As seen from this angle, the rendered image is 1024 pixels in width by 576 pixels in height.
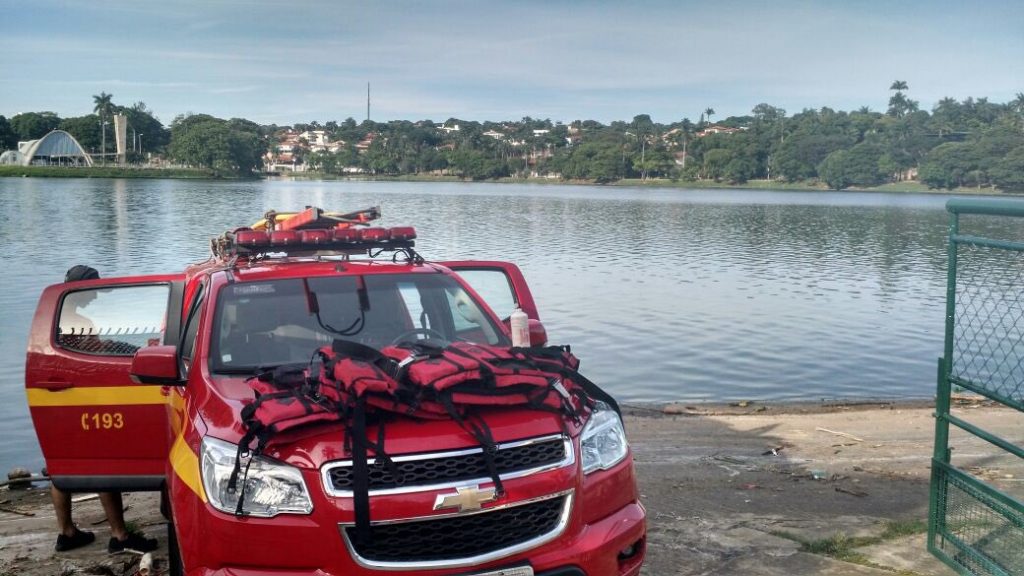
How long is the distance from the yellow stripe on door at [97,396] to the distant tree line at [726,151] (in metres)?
115

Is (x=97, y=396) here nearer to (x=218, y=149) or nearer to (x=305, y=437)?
(x=305, y=437)

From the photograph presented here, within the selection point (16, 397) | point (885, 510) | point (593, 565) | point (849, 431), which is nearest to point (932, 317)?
point (849, 431)

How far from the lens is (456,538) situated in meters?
3.90

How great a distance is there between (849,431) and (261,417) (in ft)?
25.7

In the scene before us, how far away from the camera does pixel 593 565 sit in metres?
4.15

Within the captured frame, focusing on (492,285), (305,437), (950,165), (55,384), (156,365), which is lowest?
(55,384)

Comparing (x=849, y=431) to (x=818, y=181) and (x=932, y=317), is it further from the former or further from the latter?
(x=818, y=181)

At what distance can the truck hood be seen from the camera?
3854 mm

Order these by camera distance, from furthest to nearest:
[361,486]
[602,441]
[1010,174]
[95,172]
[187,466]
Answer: [95,172] → [1010,174] → [602,441] → [187,466] → [361,486]

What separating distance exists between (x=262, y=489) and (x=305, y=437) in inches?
10.2

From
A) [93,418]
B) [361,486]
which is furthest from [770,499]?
[93,418]

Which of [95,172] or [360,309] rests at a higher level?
[95,172]

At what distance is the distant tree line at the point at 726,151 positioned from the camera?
12494cm

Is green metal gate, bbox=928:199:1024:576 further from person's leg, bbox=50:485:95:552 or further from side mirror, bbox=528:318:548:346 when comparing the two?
person's leg, bbox=50:485:95:552
